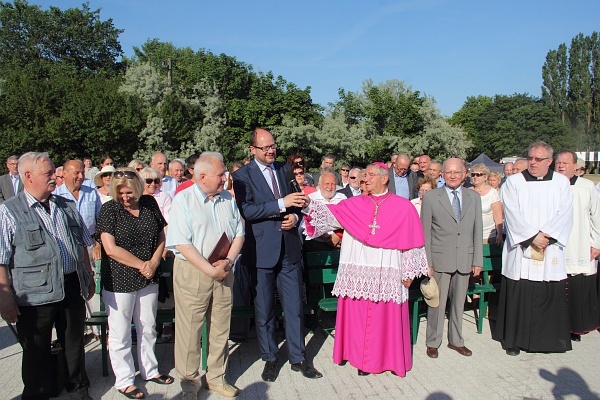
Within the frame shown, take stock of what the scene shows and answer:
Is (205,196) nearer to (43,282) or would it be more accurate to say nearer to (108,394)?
(43,282)

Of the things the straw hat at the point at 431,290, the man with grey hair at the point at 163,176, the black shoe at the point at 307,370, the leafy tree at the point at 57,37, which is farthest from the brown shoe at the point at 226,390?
the leafy tree at the point at 57,37

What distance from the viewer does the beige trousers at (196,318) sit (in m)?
4.12

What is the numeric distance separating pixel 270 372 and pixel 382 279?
1.39 m

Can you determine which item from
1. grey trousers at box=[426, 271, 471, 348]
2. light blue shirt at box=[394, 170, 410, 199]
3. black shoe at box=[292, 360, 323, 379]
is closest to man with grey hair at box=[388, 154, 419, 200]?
light blue shirt at box=[394, 170, 410, 199]

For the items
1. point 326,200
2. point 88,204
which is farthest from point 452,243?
point 88,204

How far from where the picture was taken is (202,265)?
400 centimetres

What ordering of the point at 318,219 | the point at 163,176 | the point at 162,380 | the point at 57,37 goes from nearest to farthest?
1. the point at 162,380
2. the point at 318,219
3. the point at 163,176
4. the point at 57,37

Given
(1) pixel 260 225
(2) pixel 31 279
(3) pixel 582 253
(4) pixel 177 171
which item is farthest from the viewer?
(4) pixel 177 171

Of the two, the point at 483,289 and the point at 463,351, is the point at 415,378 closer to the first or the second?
Answer: the point at 463,351

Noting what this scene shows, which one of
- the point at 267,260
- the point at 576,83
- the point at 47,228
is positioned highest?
the point at 576,83

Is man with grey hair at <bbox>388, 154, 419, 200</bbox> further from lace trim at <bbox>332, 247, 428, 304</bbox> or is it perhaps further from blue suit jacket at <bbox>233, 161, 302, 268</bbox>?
blue suit jacket at <bbox>233, 161, 302, 268</bbox>

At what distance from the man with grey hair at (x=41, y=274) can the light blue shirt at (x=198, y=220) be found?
86 centimetres

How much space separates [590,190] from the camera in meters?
6.07

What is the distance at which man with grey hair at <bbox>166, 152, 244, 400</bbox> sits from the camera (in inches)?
159
